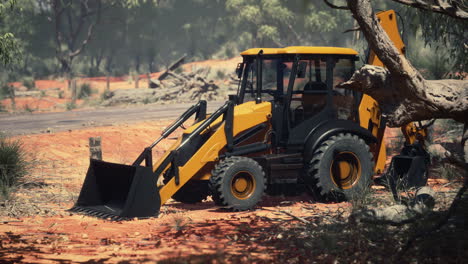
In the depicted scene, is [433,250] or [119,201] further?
[119,201]

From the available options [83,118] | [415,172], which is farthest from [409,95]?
[83,118]

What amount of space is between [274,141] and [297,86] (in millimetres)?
1002

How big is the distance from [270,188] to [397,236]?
4151 millimetres

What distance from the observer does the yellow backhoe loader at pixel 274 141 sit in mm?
10539

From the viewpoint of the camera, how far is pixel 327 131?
432 inches

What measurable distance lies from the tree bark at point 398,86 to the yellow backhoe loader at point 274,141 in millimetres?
3047

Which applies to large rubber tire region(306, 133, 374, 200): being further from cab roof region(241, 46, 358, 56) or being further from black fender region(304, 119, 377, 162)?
cab roof region(241, 46, 358, 56)

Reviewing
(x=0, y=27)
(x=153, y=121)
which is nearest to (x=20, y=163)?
(x=153, y=121)

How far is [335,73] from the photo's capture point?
11266 millimetres

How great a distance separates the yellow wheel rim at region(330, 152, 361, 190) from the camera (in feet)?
36.3

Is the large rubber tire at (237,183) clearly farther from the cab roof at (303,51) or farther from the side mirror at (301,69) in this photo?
the cab roof at (303,51)

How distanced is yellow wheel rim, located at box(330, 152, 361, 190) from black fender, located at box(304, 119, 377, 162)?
0.40 meters

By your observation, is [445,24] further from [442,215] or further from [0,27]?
[0,27]

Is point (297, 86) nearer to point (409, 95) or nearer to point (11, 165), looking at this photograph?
point (409, 95)
